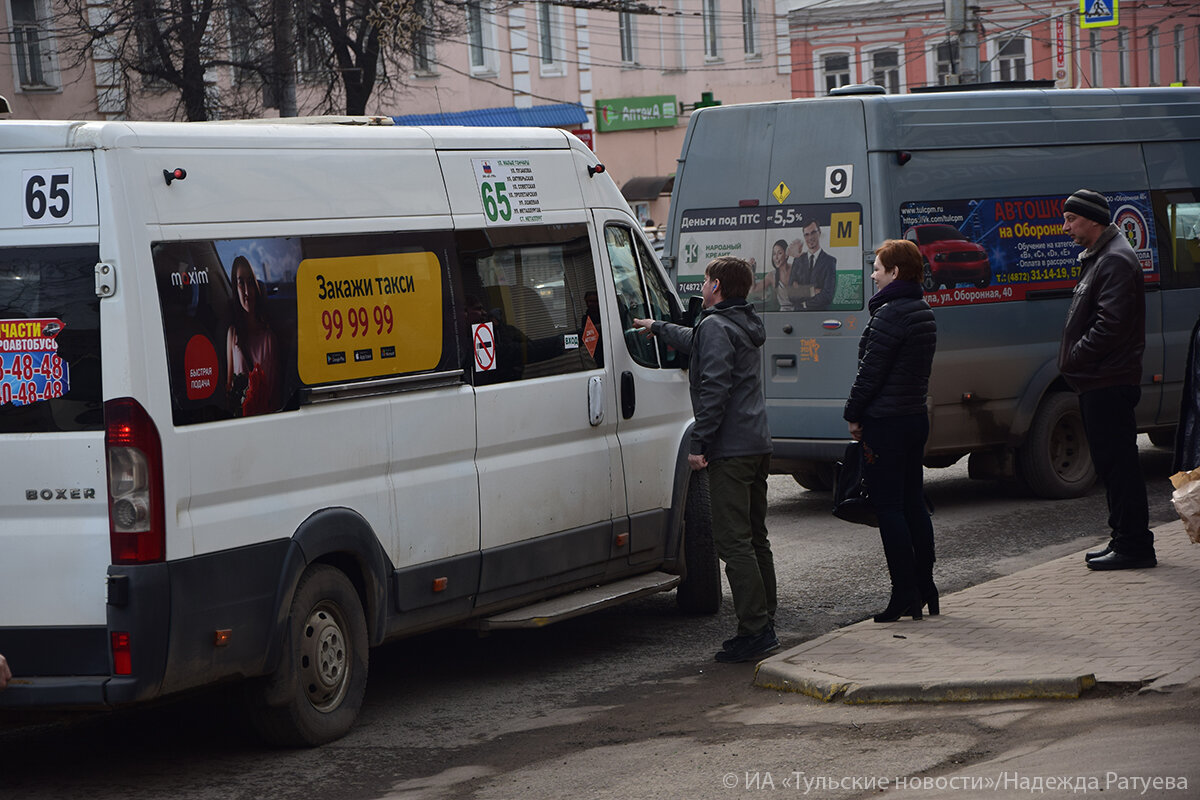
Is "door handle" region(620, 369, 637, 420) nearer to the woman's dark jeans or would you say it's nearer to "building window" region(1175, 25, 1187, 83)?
the woman's dark jeans

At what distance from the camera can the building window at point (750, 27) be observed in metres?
48.3

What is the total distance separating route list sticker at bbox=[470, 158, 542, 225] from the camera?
24.0 ft

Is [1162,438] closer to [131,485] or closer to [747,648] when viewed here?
[747,648]

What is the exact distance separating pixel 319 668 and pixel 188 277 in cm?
159

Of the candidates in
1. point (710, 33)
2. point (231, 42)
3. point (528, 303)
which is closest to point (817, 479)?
point (528, 303)

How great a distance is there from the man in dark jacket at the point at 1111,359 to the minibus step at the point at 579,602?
2357 mm

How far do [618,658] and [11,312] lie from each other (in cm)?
340

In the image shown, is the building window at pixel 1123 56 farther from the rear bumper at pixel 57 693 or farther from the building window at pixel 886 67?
the rear bumper at pixel 57 693

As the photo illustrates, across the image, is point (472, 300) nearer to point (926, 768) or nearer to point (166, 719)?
point (166, 719)

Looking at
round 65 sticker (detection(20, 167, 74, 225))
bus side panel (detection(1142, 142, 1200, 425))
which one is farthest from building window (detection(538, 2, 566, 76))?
round 65 sticker (detection(20, 167, 74, 225))

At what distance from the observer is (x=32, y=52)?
31.5 m

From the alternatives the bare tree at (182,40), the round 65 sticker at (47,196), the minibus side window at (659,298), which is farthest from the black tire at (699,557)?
the bare tree at (182,40)

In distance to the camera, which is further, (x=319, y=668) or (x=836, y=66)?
(x=836, y=66)

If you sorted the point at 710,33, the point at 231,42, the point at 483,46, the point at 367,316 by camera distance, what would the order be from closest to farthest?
1. the point at 367,316
2. the point at 231,42
3. the point at 483,46
4. the point at 710,33
